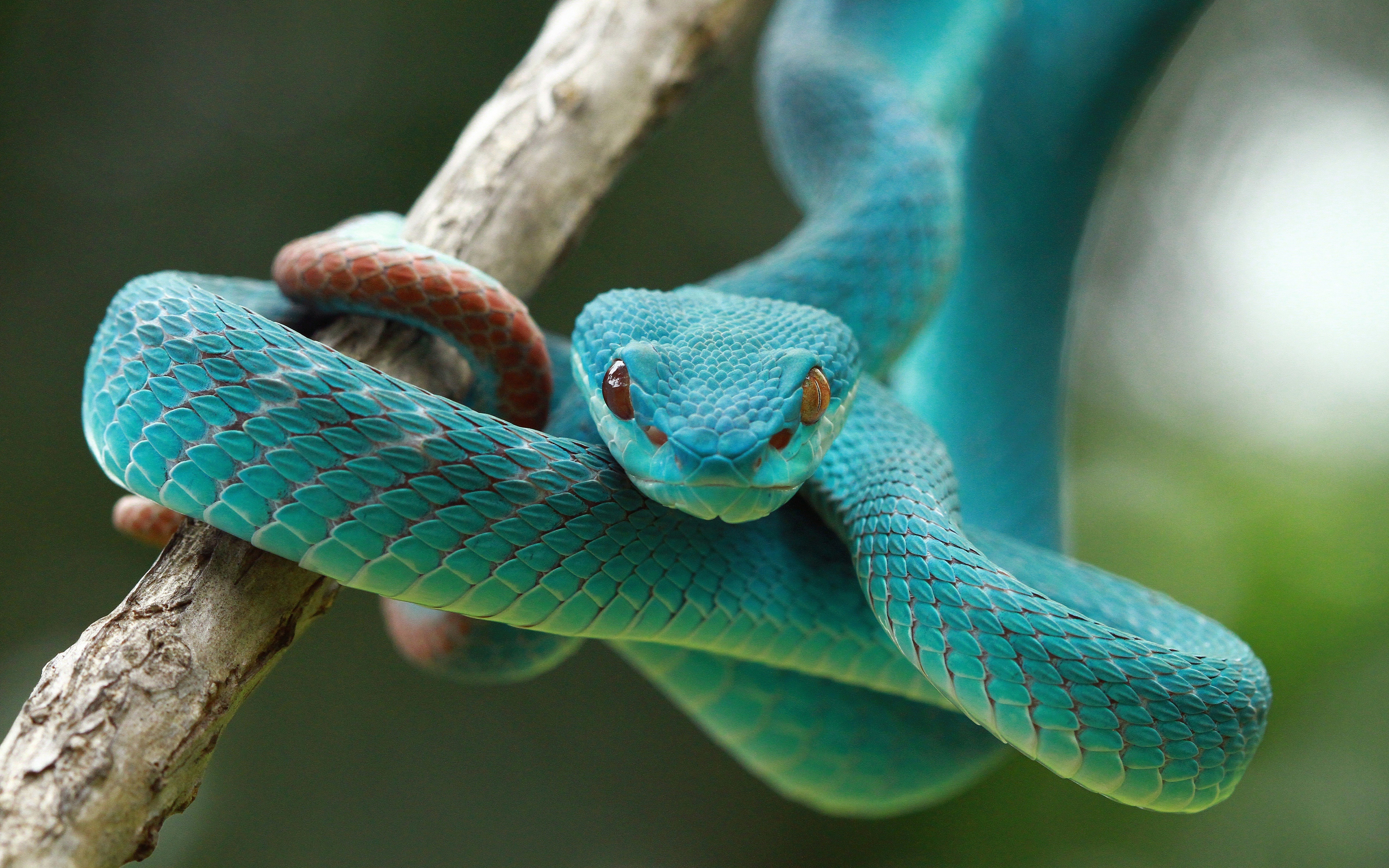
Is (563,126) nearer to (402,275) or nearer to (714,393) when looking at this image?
(402,275)

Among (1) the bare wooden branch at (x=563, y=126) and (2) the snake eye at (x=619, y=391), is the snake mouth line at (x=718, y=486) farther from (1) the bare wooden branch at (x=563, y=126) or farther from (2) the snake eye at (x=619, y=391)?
(1) the bare wooden branch at (x=563, y=126)

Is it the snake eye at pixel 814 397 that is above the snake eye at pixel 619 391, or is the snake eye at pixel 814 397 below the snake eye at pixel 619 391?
above

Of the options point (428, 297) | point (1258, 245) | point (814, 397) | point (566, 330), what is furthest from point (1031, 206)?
point (1258, 245)

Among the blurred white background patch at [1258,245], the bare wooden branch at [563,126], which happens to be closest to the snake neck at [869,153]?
the bare wooden branch at [563,126]

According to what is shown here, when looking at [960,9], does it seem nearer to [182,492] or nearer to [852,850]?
[182,492]

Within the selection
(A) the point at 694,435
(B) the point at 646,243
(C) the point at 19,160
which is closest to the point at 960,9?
(A) the point at 694,435

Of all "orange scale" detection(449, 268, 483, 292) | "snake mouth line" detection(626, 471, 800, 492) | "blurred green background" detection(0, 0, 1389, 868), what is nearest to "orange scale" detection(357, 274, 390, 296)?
"orange scale" detection(449, 268, 483, 292)
